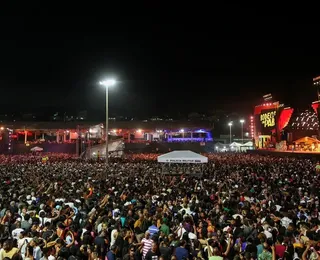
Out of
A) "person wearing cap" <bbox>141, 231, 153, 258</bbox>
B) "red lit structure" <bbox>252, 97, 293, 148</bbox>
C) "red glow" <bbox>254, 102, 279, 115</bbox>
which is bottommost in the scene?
"person wearing cap" <bbox>141, 231, 153, 258</bbox>

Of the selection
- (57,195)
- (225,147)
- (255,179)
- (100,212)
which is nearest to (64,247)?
(100,212)

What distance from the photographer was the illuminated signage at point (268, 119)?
4756 centimetres

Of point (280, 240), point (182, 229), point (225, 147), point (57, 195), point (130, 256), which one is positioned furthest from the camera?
point (225, 147)

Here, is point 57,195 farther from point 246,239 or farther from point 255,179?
point 255,179

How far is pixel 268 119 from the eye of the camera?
161ft

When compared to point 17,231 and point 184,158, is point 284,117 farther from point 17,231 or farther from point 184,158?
point 17,231

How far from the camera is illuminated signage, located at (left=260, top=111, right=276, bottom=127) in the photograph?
47.6m

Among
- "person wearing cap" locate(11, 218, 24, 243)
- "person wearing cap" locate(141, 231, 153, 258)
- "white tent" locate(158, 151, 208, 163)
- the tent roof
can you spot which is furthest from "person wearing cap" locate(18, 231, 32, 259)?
the tent roof

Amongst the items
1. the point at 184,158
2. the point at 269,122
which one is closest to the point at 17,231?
the point at 184,158

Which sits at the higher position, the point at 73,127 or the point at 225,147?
the point at 73,127

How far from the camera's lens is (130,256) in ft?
18.1

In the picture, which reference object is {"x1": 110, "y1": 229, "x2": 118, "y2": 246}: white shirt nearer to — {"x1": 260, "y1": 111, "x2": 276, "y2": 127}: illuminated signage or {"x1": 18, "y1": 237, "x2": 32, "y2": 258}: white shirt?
{"x1": 18, "y1": 237, "x2": 32, "y2": 258}: white shirt

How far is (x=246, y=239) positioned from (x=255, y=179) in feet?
31.0

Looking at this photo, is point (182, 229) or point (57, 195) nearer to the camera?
point (182, 229)
